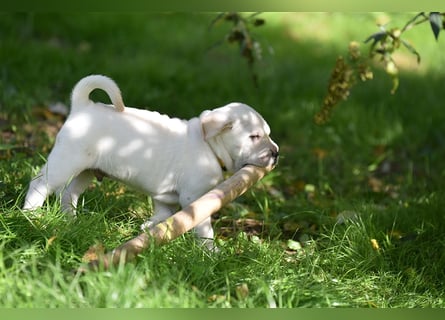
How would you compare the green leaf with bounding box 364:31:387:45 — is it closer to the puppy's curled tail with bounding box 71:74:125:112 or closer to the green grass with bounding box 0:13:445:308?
the green grass with bounding box 0:13:445:308

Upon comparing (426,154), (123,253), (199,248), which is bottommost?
(426,154)

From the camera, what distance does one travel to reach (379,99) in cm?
781

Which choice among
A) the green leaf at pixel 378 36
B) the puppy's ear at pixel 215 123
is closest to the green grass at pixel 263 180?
the puppy's ear at pixel 215 123

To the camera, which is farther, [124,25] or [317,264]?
[124,25]

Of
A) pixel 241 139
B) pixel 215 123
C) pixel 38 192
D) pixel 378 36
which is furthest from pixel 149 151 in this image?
pixel 378 36

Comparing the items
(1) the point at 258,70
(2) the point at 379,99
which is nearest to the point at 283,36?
(1) the point at 258,70

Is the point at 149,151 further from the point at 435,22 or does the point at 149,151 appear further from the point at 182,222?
the point at 435,22

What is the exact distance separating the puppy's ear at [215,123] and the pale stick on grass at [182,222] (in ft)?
0.77

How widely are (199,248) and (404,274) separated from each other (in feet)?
3.65

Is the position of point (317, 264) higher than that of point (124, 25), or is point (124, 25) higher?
point (124, 25)

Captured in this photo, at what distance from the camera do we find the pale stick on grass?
3189 millimetres

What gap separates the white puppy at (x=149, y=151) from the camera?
13.1ft

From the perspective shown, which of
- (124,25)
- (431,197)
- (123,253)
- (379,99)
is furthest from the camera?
(124,25)

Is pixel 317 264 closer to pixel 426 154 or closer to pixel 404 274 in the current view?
pixel 404 274
